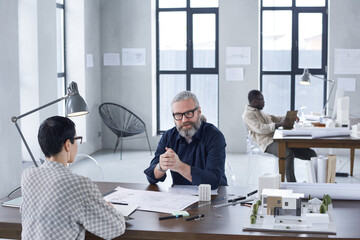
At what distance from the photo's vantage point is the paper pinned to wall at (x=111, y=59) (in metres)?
9.50

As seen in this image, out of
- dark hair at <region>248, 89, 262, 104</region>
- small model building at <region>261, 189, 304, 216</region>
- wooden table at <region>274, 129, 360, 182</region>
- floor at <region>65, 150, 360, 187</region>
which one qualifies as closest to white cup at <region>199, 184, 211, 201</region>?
small model building at <region>261, 189, 304, 216</region>

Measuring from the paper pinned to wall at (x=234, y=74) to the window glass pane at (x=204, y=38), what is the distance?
0.44m

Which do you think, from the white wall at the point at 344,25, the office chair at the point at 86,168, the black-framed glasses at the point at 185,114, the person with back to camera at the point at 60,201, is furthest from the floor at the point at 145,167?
the person with back to camera at the point at 60,201

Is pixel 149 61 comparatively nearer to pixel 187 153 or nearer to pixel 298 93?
pixel 298 93

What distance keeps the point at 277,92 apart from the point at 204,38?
4.78 ft

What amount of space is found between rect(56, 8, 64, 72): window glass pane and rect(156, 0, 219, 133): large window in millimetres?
1744

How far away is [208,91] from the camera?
380 inches

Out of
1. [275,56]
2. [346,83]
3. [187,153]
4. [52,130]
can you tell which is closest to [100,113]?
[275,56]

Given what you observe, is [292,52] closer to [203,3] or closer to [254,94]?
[203,3]

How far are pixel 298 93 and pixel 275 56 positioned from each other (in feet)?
2.28

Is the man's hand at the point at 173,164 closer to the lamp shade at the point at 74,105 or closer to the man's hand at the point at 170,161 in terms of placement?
the man's hand at the point at 170,161

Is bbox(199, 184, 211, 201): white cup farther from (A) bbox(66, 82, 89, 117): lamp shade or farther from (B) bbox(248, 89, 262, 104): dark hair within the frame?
(B) bbox(248, 89, 262, 104): dark hair

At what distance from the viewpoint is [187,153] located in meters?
3.88

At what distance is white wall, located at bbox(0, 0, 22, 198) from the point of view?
595cm
